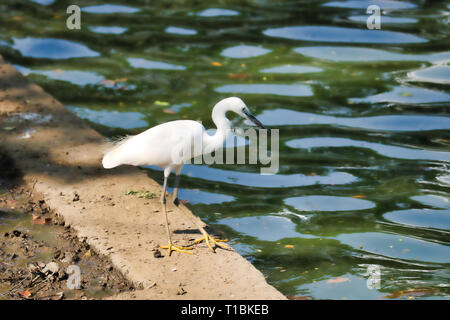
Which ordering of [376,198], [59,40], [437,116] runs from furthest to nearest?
[59,40]
[437,116]
[376,198]

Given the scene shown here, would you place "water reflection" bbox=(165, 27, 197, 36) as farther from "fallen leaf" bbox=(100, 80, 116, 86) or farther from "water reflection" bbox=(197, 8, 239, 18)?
"fallen leaf" bbox=(100, 80, 116, 86)

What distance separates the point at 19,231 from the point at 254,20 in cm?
667

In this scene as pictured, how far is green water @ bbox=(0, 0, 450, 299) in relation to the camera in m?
5.55

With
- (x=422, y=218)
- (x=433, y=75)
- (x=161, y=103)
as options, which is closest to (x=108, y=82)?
(x=161, y=103)

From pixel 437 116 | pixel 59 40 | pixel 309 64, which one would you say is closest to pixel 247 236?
pixel 437 116

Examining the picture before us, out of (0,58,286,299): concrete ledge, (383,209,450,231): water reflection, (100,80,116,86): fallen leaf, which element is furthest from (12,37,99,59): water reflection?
(383,209,450,231): water reflection

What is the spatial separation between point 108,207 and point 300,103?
12.1 feet

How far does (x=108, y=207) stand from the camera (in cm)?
544

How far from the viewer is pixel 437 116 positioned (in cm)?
795

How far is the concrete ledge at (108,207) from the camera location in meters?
4.39

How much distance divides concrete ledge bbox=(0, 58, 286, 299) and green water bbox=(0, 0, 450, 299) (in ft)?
2.12

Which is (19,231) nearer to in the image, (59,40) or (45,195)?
(45,195)

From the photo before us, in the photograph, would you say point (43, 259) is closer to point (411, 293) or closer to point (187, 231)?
point (187, 231)
